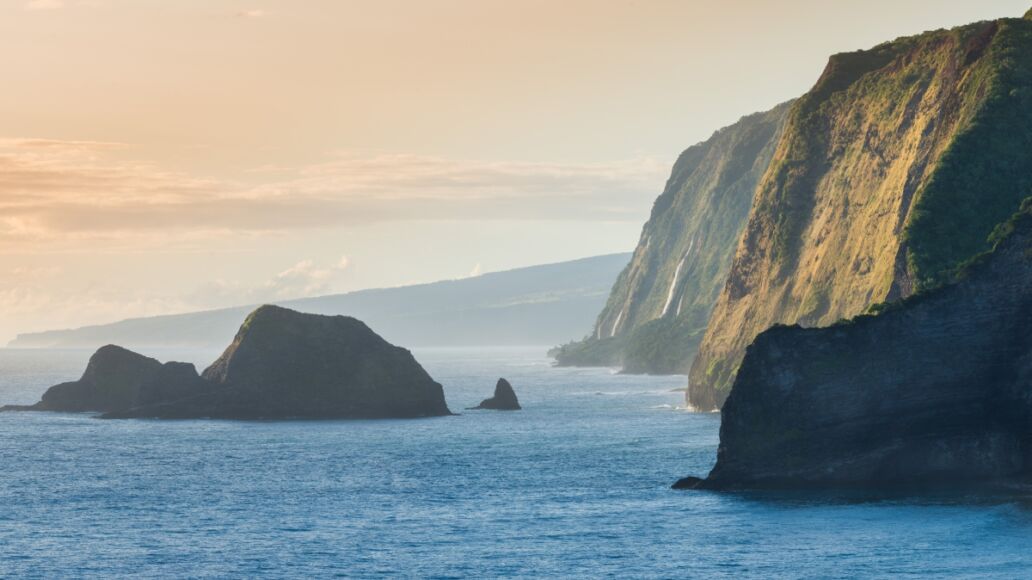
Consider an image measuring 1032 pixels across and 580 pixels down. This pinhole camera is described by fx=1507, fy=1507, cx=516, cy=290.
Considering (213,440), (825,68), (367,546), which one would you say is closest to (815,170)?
(825,68)

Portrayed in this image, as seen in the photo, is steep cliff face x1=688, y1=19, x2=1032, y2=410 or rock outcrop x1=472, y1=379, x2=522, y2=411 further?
Result: rock outcrop x1=472, y1=379, x2=522, y2=411

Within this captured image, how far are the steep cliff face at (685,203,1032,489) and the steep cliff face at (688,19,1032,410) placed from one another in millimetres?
15084

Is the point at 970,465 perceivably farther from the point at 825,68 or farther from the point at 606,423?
the point at 825,68

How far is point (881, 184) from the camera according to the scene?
153 m

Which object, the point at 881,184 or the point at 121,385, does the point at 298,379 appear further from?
the point at 881,184

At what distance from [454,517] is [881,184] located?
76034 mm

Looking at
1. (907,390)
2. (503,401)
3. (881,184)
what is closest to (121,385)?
(503,401)

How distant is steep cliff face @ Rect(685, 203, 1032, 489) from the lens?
9519 centimetres

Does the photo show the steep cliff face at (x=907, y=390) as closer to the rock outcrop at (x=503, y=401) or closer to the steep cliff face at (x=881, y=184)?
the steep cliff face at (x=881, y=184)

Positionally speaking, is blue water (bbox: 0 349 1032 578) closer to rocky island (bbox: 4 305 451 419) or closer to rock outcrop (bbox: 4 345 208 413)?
rocky island (bbox: 4 305 451 419)

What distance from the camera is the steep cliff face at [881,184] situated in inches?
4636

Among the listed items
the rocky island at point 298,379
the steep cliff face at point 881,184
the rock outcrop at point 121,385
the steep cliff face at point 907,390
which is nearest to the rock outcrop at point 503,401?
the rocky island at point 298,379

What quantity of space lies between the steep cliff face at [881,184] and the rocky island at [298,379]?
3613cm

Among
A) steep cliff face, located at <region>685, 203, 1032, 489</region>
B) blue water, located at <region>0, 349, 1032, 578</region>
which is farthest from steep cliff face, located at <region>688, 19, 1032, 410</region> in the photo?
blue water, located at <region>0, 349, 1032, 578</region>
